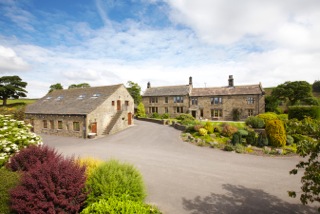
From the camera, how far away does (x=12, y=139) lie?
10312 mm

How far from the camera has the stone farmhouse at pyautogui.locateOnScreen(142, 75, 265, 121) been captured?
3981cm

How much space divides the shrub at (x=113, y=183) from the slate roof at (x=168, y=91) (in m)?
38.8

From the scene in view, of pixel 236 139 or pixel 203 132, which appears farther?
pixel 203 132

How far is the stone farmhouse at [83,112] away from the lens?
26188 millimetres

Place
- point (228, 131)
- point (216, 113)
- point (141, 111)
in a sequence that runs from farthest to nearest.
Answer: point (141, 111) < point (216, 113) < point (228, 131)

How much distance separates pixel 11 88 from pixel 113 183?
6352 cm

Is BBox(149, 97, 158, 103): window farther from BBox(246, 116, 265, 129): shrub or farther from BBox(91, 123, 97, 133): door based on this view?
BBox(246, 116, 265, 129): shrub

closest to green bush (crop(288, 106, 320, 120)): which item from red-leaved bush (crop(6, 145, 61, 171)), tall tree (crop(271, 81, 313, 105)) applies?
tall tree (crop(271, 81, 313, 105))

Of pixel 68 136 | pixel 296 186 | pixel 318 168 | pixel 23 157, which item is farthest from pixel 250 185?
pixel 68 136

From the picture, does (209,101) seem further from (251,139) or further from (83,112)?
(83,112)

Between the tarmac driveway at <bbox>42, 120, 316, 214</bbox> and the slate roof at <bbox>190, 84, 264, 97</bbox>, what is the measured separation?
1050 inches

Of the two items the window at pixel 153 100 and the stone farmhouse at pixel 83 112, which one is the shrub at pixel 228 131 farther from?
the window at pixel 153 100

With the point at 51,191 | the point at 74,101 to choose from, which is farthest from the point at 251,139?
the point at 74,101

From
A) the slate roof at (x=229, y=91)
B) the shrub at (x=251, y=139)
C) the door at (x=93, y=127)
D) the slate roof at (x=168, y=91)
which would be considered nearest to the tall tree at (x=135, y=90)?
the slate roof at (x=168, y=91)
